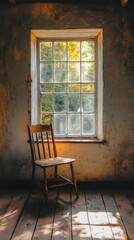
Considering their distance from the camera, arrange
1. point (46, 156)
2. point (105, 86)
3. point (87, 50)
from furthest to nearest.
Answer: point (87, 50) → point (46, 156) → point (105, 86)

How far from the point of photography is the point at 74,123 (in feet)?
14.4

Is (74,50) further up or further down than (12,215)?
further up

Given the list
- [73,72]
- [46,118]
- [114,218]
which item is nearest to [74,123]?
[46,118]

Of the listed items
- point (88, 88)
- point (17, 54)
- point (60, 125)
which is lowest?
point (60, 125)

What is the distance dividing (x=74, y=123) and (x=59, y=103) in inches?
15.6

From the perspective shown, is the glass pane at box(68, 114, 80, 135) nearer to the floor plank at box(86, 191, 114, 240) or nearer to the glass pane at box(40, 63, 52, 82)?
the glass pane at box(40, 63, 52, 82)

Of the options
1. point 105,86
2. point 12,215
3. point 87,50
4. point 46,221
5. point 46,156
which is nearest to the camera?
point 46,221

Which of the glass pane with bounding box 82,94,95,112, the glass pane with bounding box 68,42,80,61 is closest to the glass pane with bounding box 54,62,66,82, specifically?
the glass pane with bounding box 68,42,80,61

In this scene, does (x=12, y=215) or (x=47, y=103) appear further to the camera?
(x=47, y=103)

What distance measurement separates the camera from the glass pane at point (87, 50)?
4.35 meters

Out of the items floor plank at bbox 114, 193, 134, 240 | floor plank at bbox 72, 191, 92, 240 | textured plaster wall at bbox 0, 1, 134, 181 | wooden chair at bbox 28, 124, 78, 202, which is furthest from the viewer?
textured plaster wall at bbox 0, 1, 134, 181

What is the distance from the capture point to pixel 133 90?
4043 millimetres

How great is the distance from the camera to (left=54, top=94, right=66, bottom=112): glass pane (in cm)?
439

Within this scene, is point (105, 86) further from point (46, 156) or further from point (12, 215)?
point (12, 215)
